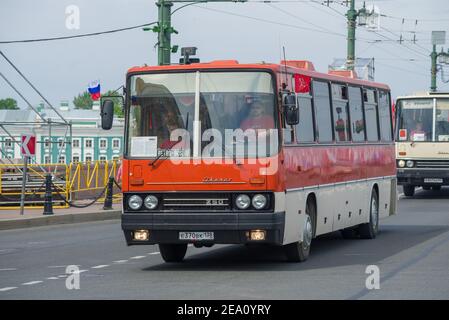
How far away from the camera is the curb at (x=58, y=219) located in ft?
88.2

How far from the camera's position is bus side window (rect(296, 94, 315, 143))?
1720 centimetres

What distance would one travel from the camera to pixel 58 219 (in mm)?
28656

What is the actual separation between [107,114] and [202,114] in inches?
53.5

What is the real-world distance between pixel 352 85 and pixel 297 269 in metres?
5.62

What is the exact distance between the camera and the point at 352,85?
2089 cm

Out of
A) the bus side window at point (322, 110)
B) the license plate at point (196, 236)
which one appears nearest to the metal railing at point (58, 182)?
Answer: the bus side window at point (322, 110)

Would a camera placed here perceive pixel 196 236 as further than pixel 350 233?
No

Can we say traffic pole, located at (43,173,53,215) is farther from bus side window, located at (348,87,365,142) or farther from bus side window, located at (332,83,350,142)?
bus side window, located at (332,83,350,142)

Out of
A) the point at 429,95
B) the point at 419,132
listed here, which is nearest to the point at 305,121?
the point at 429,95

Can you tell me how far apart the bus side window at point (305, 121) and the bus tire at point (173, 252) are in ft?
7.91

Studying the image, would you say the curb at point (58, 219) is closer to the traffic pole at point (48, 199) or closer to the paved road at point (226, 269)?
the traffic pole at point (48, 199)

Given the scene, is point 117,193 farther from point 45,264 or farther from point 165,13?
point 45,264

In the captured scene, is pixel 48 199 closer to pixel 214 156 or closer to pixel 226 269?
pixel 226 269

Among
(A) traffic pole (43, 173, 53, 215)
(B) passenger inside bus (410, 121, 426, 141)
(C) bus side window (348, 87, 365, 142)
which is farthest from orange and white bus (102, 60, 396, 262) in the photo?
(B) passenger inside bus (410, 121, 426, 141)
